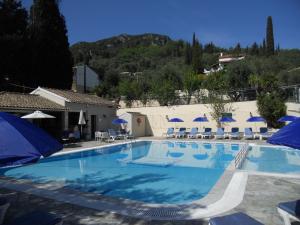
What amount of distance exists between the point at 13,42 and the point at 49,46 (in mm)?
4795

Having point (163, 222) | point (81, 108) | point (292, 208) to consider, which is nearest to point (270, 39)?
point (81, 108)

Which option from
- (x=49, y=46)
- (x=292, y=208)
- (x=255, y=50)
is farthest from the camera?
(x=255, y=50)

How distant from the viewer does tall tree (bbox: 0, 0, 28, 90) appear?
30891mm

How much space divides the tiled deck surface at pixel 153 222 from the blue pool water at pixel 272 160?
4.38m

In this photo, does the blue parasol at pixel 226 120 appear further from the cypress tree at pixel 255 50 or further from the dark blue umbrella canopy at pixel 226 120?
the cypress tree at pixel 255 50

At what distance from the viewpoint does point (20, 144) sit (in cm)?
377

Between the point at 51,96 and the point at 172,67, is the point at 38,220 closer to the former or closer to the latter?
the point at 51,96

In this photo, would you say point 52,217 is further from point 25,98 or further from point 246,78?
point 246,78

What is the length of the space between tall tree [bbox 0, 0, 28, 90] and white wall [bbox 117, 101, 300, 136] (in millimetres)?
12561

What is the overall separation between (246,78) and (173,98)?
10386mm

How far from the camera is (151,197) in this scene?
9195mm

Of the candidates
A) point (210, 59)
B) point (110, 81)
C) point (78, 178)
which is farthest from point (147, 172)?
point (210, 59)

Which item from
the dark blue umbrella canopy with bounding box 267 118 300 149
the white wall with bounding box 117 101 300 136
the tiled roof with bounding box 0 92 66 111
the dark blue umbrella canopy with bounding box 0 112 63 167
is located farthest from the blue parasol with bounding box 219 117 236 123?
the dark blue umbrella canopy with bounding box 0 112 63 167

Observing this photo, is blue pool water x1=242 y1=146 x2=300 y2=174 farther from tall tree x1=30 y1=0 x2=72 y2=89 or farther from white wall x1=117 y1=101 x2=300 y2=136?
tall tree x1=30 y1=0 x2=72 y2=89
